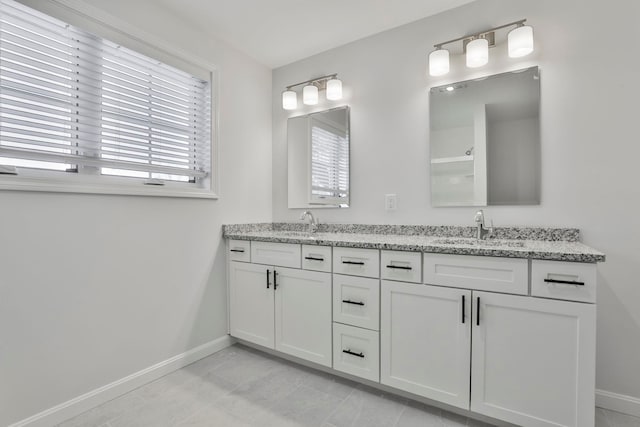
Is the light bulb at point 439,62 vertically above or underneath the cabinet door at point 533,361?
above

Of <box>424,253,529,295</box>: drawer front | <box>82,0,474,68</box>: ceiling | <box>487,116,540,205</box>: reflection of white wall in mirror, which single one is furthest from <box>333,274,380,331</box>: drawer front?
<box>82,0,474,68</box>: ceiling

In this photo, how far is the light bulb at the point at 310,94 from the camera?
2.60m

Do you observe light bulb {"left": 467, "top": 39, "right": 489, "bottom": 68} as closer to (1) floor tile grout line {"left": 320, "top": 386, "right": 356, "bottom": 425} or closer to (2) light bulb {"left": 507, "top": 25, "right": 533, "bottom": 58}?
(2) light bulb {"left": 507, "top": 25, "right": 533, "bottom": 58}

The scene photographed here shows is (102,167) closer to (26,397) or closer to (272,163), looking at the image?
(26,397)

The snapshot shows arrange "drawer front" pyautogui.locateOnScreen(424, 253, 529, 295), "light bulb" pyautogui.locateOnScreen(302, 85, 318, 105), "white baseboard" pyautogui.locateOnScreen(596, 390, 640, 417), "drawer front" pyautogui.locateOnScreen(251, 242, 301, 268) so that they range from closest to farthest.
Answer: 1. "drawer front" pyautogui.locateOnScreen(424, 253, 529, 295)
2. "white baseboard" pyautogui.locateOnScreen(596, 390, 640, 417)
3. "drawer front" pyautogui.locateOnScreen(251, 242, 301, 268)
4. "light bulb" pyautogui.locateOnScreen(302, 85, 318, 105)

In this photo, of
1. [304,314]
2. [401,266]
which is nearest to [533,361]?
[401,266]

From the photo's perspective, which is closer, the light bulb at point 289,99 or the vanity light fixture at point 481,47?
the vanity light fixture at point 481,47

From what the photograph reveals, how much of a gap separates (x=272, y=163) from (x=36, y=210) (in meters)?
1.77

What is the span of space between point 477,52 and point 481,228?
1069 millimetres

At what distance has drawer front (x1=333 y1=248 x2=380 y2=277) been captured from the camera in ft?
5.82

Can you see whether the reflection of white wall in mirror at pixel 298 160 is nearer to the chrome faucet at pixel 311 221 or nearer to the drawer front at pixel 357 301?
the chrome faucet at pixel 311 221

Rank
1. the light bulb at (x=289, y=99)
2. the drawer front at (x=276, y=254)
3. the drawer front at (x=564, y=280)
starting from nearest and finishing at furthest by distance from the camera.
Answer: the drawer front at (x=564, y=280) < the drawer front at (x=276, y=254) < the light bulb at (x=289, y=99)

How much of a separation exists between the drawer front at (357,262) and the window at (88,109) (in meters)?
1.20

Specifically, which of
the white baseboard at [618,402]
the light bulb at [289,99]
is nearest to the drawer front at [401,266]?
the white baseboard at [618,402]
